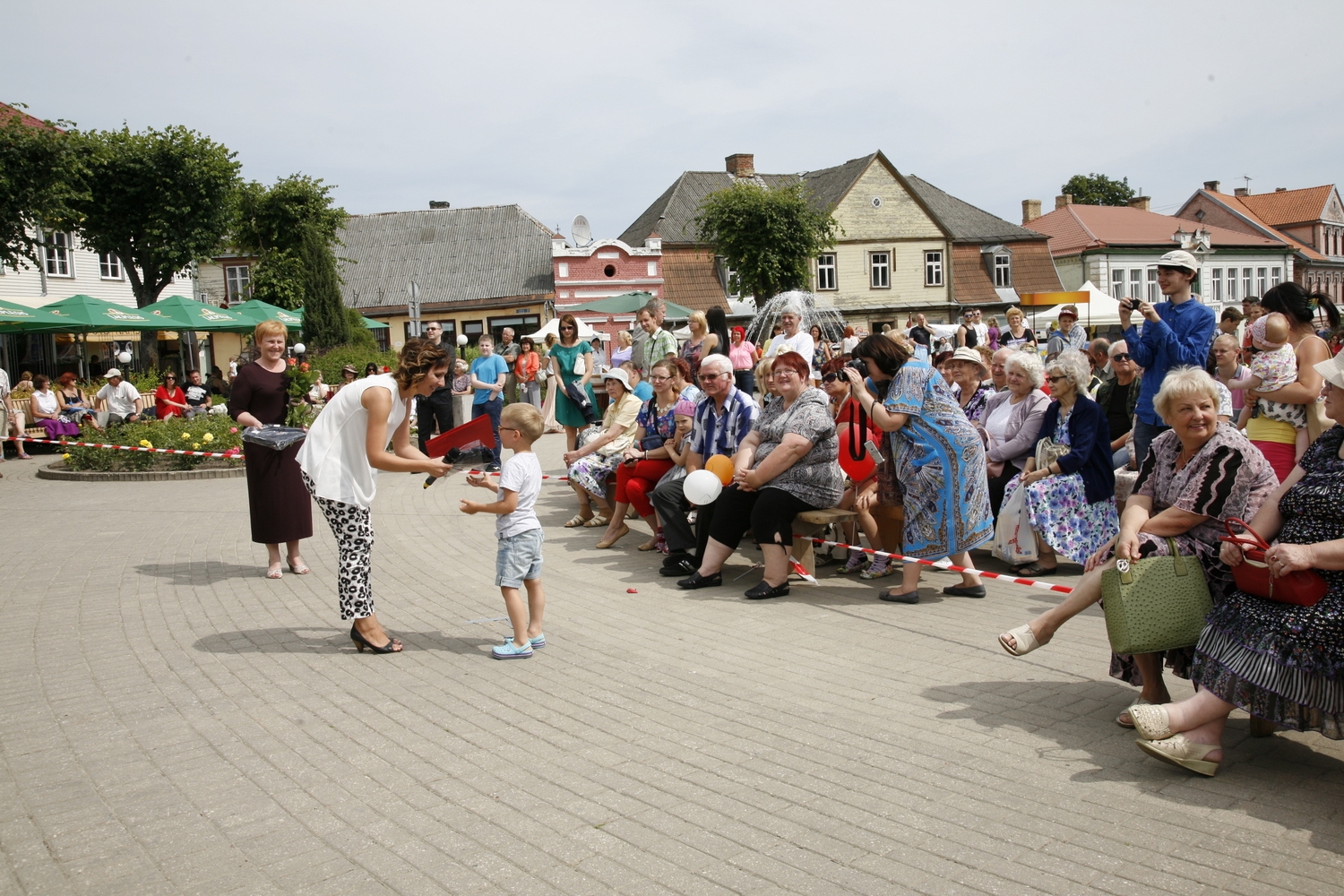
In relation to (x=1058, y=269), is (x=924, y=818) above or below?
below

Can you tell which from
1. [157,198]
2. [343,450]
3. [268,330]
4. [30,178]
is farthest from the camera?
[157,198]

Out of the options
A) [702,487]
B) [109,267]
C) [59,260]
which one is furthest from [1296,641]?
[109,267]

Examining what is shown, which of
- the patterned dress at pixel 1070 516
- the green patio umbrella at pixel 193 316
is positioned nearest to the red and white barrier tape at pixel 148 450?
the green patio umbrella at pixel 193 316

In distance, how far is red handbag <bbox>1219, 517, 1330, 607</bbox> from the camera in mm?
3820

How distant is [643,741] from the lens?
4.60 metres

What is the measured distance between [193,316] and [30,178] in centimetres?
582

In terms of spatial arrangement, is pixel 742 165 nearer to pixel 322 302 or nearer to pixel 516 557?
pixel 322 302

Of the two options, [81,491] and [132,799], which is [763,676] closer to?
[132,799]

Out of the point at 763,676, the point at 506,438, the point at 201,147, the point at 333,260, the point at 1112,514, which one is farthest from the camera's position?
the point at 333,260

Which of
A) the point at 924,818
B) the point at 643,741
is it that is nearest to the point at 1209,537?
the point at 924,818

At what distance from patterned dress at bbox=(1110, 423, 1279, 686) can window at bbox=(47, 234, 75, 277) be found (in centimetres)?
3994

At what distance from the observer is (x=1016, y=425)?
8336 mm

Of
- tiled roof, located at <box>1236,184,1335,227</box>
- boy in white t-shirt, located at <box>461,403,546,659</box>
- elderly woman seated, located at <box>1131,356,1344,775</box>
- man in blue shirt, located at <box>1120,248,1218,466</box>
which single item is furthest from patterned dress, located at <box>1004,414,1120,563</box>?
tiled roof, located at <box>1236,184,1335,227</box>

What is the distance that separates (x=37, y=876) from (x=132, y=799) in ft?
1.98
